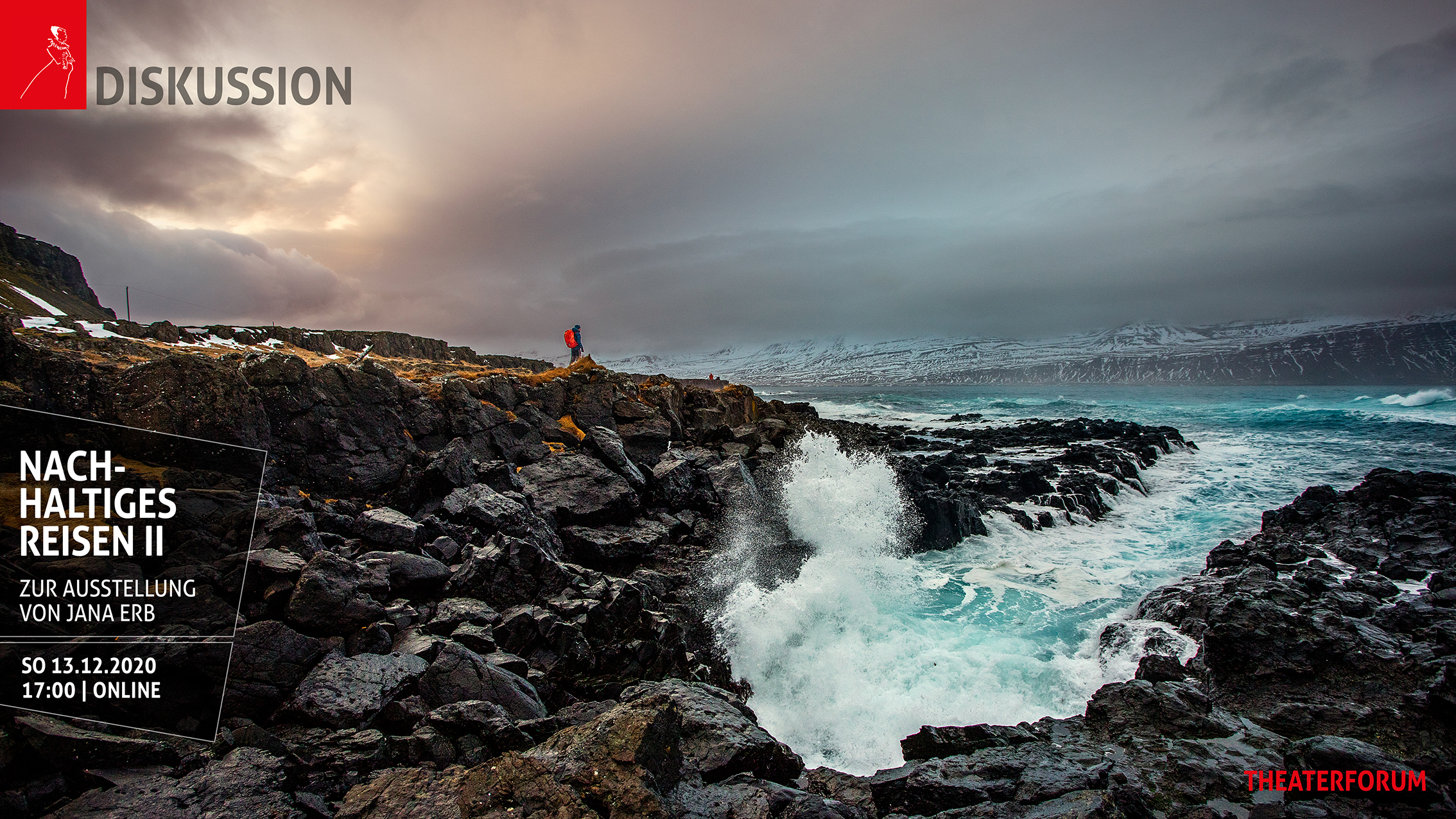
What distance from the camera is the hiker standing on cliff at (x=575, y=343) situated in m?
25.0

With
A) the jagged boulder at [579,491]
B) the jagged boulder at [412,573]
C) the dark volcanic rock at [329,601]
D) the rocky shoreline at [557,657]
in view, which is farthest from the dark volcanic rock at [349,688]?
the jagged boulder at [579,491]

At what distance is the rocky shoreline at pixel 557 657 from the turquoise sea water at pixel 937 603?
1.12m

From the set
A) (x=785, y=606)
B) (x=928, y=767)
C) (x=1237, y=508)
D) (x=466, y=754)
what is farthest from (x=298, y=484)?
(x=1237, y=508)

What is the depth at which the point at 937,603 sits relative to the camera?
45.8 feet

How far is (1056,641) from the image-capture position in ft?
38.5

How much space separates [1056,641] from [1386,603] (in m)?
6.64

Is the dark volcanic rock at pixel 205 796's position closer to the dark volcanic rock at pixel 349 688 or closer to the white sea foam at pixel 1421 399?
the dark volcanic rock at pixel 349 688

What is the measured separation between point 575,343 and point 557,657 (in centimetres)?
1952

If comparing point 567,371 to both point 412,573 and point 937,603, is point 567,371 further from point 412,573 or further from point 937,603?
point 937,603

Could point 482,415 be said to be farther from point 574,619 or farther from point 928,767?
point 928,767

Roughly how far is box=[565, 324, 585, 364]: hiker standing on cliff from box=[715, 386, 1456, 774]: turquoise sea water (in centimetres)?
1199

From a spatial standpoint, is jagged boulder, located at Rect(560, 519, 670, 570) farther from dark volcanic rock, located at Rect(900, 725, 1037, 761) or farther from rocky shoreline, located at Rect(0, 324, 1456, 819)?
dark volcanic rock, located at Rect(900, 725, 1037, 761)

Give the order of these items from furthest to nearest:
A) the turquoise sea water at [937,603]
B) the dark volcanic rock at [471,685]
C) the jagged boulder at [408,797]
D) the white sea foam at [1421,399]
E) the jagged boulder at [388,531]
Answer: the white sea foam at [1421,399] < the jagged boulder at [388,531] < the turquoise sea water at [937,603] < the dark volcanic rock at [471,685] < the jagged boulder at [408,797]

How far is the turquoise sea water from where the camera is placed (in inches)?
375
